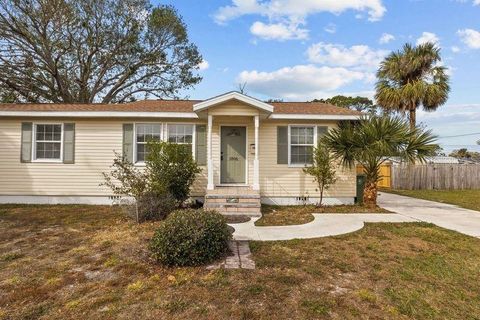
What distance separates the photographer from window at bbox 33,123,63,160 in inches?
390

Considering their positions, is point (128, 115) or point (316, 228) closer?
point (316, 228)

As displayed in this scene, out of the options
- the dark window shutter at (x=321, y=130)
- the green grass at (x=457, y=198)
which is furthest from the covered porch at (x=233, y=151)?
the green grass at (x=457, y=198)

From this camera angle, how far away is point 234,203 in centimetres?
848

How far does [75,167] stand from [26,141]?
1770mm

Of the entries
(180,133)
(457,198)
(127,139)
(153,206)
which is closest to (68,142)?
(127,139)

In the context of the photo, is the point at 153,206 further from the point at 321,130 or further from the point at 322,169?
the point at 321,130

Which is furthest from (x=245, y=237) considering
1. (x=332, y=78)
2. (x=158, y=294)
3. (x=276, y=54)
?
(x=332, y=78)

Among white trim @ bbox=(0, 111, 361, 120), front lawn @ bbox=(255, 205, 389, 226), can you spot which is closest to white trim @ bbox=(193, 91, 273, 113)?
white trim @ bbox=(0, 111, 361, 120)

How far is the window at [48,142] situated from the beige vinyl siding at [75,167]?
22 cm

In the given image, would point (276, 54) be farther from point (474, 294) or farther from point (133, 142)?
point (474, 294)

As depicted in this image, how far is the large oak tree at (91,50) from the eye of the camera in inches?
711

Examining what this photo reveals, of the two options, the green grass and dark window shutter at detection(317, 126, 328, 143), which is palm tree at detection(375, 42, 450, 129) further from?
dark window shutter at detection(317, 126, 328, 143)

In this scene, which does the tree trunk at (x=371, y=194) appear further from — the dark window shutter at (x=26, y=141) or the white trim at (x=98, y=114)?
the dark window shutter at (x=26, y=141)

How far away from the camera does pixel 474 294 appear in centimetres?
379
